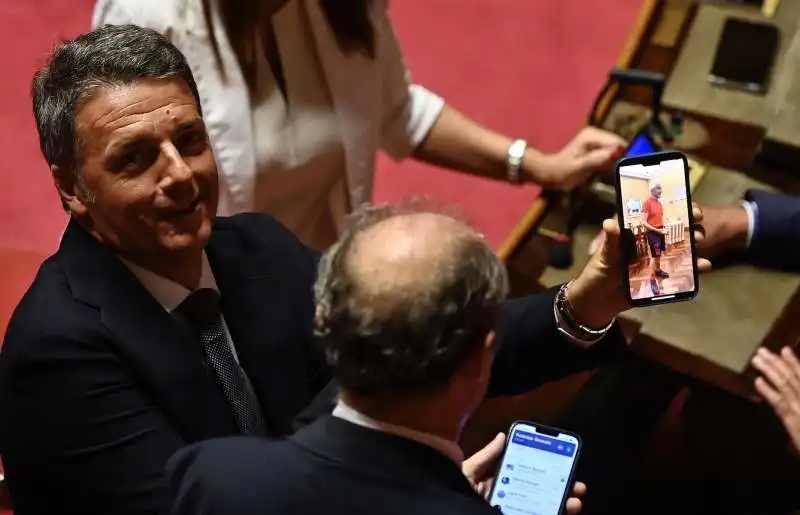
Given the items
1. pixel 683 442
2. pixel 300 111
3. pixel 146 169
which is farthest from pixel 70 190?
pixel 683 442

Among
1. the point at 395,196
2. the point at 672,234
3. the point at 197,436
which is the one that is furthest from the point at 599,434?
the point at 395,196

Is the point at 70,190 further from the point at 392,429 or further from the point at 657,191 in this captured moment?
the point at 657,191

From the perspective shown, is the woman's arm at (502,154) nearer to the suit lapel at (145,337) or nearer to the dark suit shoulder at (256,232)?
the dark suit shoulder at (256,232)

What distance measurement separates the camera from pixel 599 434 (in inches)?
60.5

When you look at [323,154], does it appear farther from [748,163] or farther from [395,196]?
[395,196]

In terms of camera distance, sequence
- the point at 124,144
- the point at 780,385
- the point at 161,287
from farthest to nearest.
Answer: the point at 780,385, the point at 161,287, the point at 124,144

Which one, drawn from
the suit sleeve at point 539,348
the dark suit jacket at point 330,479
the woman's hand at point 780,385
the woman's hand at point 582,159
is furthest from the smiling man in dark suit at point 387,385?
the woman's hand at point 582,159

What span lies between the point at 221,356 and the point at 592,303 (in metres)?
0.49

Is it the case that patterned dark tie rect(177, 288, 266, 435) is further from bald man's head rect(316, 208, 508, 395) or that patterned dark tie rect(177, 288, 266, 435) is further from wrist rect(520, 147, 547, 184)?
wrist rect(520, 147, 547, 184)

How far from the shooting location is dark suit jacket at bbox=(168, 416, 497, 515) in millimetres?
885

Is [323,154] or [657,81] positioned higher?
[657,81]

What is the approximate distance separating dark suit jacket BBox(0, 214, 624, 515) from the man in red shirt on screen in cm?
45

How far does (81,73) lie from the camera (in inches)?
41.7

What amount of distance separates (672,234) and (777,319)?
0.37 metres
